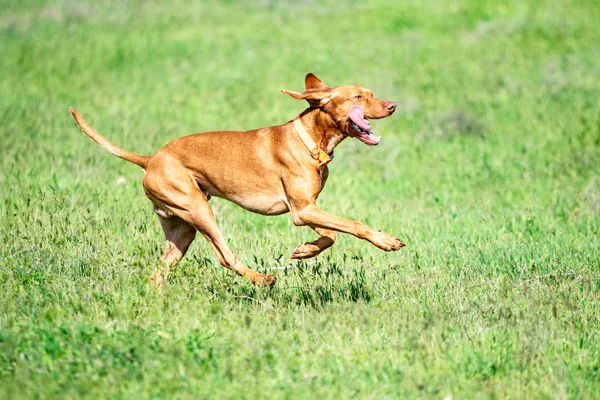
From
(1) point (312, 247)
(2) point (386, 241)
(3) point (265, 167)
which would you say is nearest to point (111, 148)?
(3) point (265, 167)

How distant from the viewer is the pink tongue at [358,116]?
6629 mm

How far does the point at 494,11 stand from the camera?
19688 millimetres

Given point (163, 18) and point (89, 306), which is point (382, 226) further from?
point (163, 18)

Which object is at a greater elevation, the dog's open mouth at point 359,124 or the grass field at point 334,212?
the dog's open mouth at point 359,124

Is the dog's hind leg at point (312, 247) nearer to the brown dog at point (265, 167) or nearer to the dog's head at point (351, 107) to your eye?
the brown dog at point (265, 167)

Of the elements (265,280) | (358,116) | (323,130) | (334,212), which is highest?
(358,116)

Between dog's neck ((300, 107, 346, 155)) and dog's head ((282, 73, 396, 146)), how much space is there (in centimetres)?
4

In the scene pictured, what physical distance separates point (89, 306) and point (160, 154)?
1.51 m

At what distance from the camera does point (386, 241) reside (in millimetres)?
6055

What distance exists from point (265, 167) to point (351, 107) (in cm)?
82

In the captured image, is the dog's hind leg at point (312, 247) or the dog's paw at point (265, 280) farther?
the dog's hind leg at point (312, 247)

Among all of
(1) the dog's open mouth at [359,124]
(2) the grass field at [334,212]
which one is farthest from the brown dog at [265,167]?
(2) the grass field at [334,212]

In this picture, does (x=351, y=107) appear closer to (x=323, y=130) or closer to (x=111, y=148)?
(x=323, y=130)

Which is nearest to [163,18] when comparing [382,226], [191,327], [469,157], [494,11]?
[494,11]
